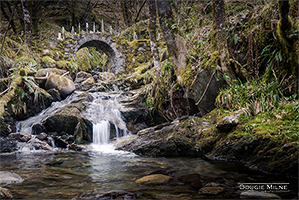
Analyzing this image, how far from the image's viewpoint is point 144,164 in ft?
12.7

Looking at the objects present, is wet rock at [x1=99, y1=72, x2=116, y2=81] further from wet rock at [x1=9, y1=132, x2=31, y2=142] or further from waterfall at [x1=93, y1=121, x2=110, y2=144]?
wet rock at [x1=9, y1=132, x2=31, y2=142]

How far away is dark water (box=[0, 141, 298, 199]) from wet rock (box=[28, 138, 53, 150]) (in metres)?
1.50

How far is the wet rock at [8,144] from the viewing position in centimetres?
577

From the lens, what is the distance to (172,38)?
6.10 meters

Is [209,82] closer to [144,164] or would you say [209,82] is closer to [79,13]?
[144,164]

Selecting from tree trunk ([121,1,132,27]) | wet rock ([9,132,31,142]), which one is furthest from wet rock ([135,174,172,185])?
tree trunk ([121,1,132,27])

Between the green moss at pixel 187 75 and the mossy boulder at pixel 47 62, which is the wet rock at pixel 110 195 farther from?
the mossy boulder at pixel 47 62

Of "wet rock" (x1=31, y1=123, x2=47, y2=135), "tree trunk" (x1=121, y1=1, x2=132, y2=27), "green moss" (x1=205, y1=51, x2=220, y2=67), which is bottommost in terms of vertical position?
"wet rock" (x1=31, y1=123, x2=47, y2=135)

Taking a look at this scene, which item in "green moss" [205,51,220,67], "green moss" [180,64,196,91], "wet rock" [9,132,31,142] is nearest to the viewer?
"green moss" [205,51,220,67]

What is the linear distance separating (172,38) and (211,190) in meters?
4.93

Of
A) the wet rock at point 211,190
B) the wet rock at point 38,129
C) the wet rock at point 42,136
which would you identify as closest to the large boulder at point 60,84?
Result: the wet rock at point 38,129

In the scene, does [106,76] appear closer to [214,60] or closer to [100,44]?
[100,44]

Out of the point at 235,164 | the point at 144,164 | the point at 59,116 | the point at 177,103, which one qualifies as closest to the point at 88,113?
the point at 59,116

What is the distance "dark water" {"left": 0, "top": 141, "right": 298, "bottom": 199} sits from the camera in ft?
7.76
